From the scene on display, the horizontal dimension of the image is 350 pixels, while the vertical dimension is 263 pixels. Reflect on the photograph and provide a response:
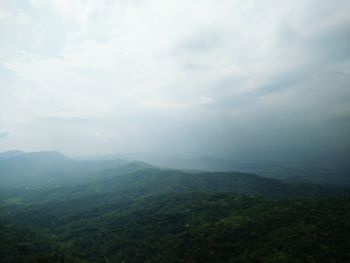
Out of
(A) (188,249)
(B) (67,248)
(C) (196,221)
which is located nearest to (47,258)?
(B) (67,248)

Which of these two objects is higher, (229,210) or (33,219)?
(229,210)

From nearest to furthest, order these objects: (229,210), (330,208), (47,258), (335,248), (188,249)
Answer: (335,248)
(47,258)
(188,249)
(330,208)
(229,210)

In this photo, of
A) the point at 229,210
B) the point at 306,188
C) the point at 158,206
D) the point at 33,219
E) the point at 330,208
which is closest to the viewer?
the point at 330,208

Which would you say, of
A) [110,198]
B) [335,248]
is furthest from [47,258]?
[110,198]

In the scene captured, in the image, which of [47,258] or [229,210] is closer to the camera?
[47,258]

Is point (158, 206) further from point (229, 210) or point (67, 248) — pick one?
point (67, 248)

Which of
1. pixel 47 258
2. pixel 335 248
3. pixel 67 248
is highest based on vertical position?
pixel 335 248

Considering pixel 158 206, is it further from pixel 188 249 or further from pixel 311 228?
pixel 311 228

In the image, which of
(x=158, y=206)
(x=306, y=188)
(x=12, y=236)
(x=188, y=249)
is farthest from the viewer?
(x=306, y=188)

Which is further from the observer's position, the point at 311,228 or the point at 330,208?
the point at 330,208
